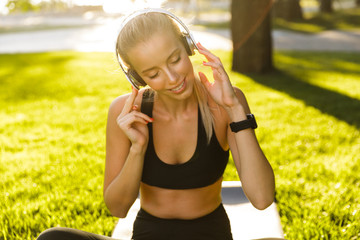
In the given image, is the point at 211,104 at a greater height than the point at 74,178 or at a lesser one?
greater

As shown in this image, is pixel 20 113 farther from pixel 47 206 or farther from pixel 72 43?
pixel 72 43

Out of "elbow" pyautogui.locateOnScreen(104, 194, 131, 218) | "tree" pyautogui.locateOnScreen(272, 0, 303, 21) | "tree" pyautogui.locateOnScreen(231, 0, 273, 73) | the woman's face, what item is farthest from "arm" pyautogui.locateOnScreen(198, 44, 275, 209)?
"tree" pyautogui.locateOnScreen(272, 0, 303, 21)

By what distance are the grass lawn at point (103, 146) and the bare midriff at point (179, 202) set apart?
68 cm

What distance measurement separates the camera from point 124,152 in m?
2.16

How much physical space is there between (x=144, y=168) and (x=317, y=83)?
6230mm

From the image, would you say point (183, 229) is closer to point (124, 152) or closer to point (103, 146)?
point (124, 152)

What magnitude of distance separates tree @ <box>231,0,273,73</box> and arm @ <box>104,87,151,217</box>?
246 inches

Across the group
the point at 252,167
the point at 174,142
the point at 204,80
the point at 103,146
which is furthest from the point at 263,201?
the point at 103,146

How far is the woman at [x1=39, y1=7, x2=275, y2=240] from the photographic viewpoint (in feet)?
6.35

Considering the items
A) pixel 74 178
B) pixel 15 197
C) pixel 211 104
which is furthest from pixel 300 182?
pixel 15 197

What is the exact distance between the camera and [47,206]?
130 inches

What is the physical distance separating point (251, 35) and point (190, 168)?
6461 mm

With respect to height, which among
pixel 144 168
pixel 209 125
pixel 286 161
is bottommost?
pixel 286 161

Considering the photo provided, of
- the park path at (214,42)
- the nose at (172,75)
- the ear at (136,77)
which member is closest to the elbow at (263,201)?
the nose at (172,75)
